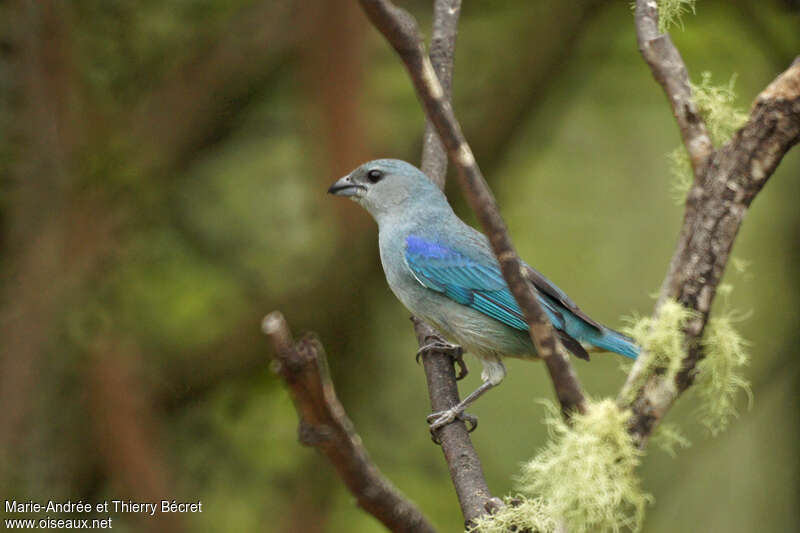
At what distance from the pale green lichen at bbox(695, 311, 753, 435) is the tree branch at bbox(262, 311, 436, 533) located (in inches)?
28.7

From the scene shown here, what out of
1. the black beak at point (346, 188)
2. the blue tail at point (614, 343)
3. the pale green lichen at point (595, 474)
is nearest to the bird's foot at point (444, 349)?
the blue tail at point (614, 343)

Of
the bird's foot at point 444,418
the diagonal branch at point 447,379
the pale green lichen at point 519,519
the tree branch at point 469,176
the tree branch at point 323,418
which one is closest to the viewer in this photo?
the tree branch at point 323,418

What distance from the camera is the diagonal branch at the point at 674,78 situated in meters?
2.07

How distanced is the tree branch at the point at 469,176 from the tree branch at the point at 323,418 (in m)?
0.43

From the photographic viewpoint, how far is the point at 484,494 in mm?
2709

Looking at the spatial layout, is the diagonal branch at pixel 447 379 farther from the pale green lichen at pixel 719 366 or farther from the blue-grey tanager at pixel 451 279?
the pale green lichen at pixel 719 366

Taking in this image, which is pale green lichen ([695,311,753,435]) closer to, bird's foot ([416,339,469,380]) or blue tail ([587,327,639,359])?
blue tail ([587,327,639,359])

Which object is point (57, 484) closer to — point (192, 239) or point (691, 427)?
point (192, 239)

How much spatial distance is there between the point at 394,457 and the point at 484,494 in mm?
2485

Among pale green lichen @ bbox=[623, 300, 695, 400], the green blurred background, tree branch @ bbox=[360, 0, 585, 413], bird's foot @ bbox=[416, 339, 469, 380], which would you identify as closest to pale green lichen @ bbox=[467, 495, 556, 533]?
tree branch @ bbox=[360, 0, 585, 413]

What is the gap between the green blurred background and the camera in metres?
4.55

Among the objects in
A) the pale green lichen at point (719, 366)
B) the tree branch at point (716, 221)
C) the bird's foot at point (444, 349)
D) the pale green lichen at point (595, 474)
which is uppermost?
the bird's foot at point (444, 349)

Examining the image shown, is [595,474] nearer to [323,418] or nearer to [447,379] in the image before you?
[323,418]

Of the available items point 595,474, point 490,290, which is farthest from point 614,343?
point 595,474
